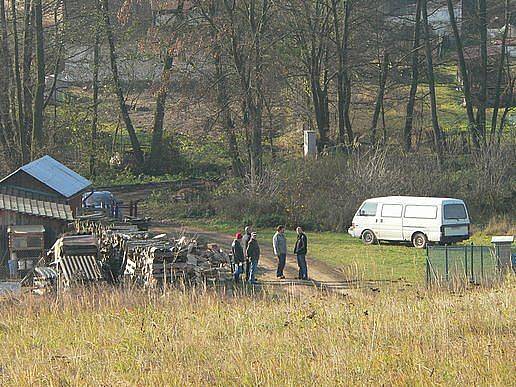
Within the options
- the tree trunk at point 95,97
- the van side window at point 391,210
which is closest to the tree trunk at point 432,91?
the van side window at point 391,210

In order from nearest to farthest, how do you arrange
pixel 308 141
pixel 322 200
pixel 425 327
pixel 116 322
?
pixel 425 327 → pixel 116 322 → pixel 322 200 → pixel 308 141

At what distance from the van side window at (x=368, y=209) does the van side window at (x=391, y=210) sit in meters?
0.44

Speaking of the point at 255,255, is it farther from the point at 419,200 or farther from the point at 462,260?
the point at 419,200

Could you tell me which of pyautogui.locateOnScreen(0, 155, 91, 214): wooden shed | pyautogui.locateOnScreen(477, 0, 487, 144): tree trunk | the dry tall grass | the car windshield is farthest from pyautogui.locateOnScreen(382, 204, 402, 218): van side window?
the dry tall grass

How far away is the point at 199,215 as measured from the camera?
3994 centimetres

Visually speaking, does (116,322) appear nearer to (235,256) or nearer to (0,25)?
(235,256)

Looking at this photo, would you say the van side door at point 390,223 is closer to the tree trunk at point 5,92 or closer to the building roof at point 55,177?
the building roof at point 55,177

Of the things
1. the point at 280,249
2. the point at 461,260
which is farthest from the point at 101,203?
the point at 461,260

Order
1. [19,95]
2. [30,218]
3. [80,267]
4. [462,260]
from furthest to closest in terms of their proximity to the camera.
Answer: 1. [19,95]
2. [30,218]
3. [80,267]
4. [462,260]

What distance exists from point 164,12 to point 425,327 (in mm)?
41314

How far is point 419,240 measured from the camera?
30922mm

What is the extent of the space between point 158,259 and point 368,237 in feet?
33.8

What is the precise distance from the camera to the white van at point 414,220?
1202 inches

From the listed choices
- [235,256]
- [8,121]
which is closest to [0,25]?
[8,121]
